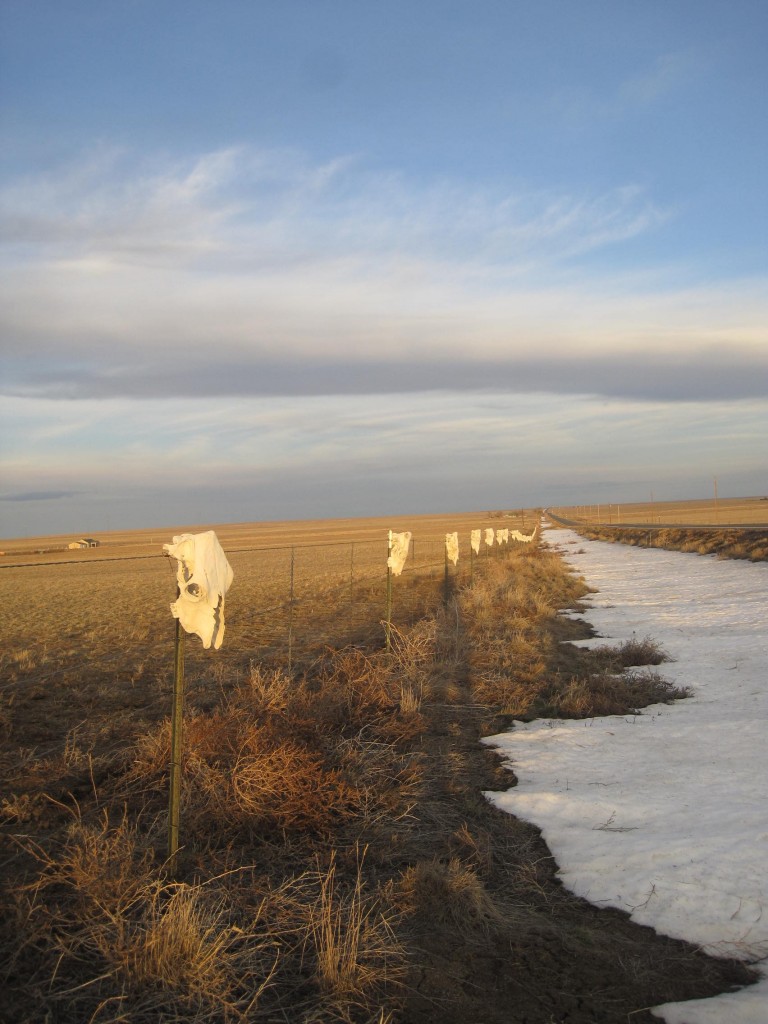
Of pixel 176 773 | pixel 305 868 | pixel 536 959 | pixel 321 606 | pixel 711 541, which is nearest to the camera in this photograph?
pixel 536 959

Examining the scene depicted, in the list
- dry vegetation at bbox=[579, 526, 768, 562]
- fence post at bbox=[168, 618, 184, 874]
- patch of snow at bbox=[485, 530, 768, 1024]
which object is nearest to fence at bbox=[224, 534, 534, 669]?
patch of snow at bbox=[485, 530, 768, 1024]

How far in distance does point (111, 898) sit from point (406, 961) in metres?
1.56

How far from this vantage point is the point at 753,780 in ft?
20.6

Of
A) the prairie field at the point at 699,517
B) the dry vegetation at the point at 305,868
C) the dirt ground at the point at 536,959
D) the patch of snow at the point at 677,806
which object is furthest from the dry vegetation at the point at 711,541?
the dirt ground at the point at 536,959

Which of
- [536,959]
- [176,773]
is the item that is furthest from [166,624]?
[536,959]

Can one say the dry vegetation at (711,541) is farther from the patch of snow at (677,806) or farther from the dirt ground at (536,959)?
the dirt ground at (536,959)

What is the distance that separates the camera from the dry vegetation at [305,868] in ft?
11.3

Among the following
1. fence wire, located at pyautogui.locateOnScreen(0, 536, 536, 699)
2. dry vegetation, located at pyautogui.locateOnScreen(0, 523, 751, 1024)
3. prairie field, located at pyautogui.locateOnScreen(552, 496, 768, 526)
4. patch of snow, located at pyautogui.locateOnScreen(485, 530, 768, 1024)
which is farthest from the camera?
prairie field, located at pyautogui.locateOnScreen(552, 496, 768, 526)

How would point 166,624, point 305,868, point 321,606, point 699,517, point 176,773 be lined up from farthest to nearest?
point 699,517, point 321,606, point 166,624, point 305,868, point 176,773

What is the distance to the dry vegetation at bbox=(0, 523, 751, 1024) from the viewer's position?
3.43 metres

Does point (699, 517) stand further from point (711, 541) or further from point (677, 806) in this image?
point (677, 806)

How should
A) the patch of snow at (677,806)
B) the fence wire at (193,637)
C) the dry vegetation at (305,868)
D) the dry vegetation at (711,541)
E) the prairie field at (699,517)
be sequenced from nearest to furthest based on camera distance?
the dry vegetation at (305,868) → the patch of snow at (677,806) → the fence wire at (193,637) → the dry vegetation at (711,541) → the prairie field at (699,517)

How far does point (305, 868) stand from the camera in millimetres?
4742

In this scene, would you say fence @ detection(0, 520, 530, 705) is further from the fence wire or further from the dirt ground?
the dirt ground
